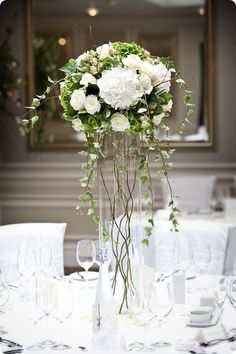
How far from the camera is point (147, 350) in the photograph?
2.04 m

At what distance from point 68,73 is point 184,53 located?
167 inches

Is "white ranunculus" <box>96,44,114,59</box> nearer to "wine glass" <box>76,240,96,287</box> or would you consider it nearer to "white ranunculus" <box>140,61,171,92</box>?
"white ranunculus" <box>140,61,171,92</box>

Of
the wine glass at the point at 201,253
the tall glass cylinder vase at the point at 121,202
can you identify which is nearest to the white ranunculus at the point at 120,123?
the tall glass cylinder vase at the point at 121,202

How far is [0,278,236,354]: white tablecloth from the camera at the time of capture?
211cm

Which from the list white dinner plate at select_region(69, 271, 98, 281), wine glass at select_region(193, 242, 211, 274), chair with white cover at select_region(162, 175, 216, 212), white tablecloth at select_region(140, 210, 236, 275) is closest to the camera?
white dinner plate at select_region(69, 271, 98, 281)

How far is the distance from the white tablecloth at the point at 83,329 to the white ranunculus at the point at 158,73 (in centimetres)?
74

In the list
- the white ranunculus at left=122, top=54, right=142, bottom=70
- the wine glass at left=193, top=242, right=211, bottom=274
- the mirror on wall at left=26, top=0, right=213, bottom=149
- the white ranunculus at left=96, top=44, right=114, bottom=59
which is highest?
the mirror on wall at left=26, top=0, right=213, bottom=149

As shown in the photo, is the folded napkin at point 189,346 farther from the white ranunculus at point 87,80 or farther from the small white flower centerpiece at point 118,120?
the white ranunculus at point 87,80

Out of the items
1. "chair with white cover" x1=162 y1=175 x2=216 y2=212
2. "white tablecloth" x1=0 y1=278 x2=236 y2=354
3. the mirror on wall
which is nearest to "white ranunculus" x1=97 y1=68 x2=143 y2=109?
"white tablecloth" x1=0 y1=278 x2=236 y2=354

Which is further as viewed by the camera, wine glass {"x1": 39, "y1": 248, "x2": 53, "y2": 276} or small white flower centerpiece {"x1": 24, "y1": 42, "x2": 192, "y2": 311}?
wine glass {"x1": 39, "y1": 248, "x2": 53, "y2": 276}

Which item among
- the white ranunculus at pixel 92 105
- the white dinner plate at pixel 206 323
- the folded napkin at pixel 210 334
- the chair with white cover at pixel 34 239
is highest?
the white ranunculus at pixel 92 105

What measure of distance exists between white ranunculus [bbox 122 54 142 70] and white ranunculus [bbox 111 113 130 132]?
0.51 feet

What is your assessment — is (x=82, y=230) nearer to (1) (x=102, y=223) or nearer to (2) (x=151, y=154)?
(2) (x=151, y=154)

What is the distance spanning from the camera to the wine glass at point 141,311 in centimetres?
207
